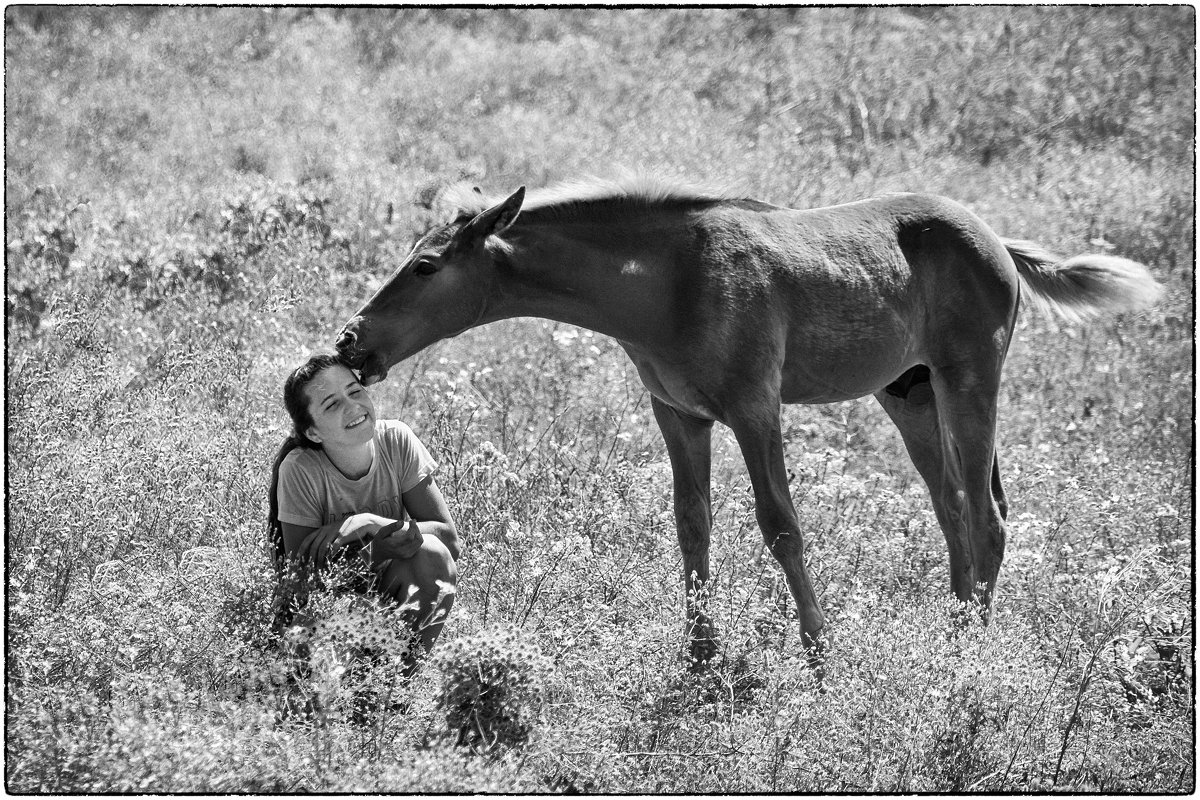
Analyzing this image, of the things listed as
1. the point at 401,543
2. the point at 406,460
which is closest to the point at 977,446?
the point at 406,460

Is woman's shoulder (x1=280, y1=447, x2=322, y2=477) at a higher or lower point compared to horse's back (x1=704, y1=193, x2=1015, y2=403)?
lower

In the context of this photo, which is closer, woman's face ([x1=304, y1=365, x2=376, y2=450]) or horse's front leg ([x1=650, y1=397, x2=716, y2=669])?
woman's face ([x1=304, y1=365, x2=376, y2=450])

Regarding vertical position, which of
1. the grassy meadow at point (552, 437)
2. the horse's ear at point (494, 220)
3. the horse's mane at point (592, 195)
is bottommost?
the grassy meadow at point (552, 437)

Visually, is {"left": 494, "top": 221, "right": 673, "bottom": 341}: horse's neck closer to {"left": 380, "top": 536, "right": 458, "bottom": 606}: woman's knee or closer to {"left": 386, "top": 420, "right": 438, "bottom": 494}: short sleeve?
{"left": 386, "top": 420, "right": 438, "bottom": 494}: short sleeve

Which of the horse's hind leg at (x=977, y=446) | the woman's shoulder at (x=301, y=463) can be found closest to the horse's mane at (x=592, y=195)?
the woman's shoulder at (x=301, y=463)

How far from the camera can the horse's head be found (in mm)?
4527

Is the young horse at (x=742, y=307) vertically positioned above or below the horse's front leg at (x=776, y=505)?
above

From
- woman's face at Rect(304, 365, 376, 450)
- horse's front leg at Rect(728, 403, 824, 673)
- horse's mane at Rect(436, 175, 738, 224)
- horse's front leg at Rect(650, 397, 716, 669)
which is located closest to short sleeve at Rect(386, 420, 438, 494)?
woman's face at Rect(304, 365, 376, 450)

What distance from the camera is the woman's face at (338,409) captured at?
4.45 meters

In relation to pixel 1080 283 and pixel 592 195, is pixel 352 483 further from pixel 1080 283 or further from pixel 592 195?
pixel 1080 283

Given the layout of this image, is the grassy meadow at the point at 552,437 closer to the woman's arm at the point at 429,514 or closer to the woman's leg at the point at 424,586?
the woman's leg at the point at 424,586

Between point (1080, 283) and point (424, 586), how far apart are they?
3847 millimetres

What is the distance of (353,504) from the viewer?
4.66 metres

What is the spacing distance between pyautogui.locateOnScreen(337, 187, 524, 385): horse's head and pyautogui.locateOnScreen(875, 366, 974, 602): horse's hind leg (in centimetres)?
258
